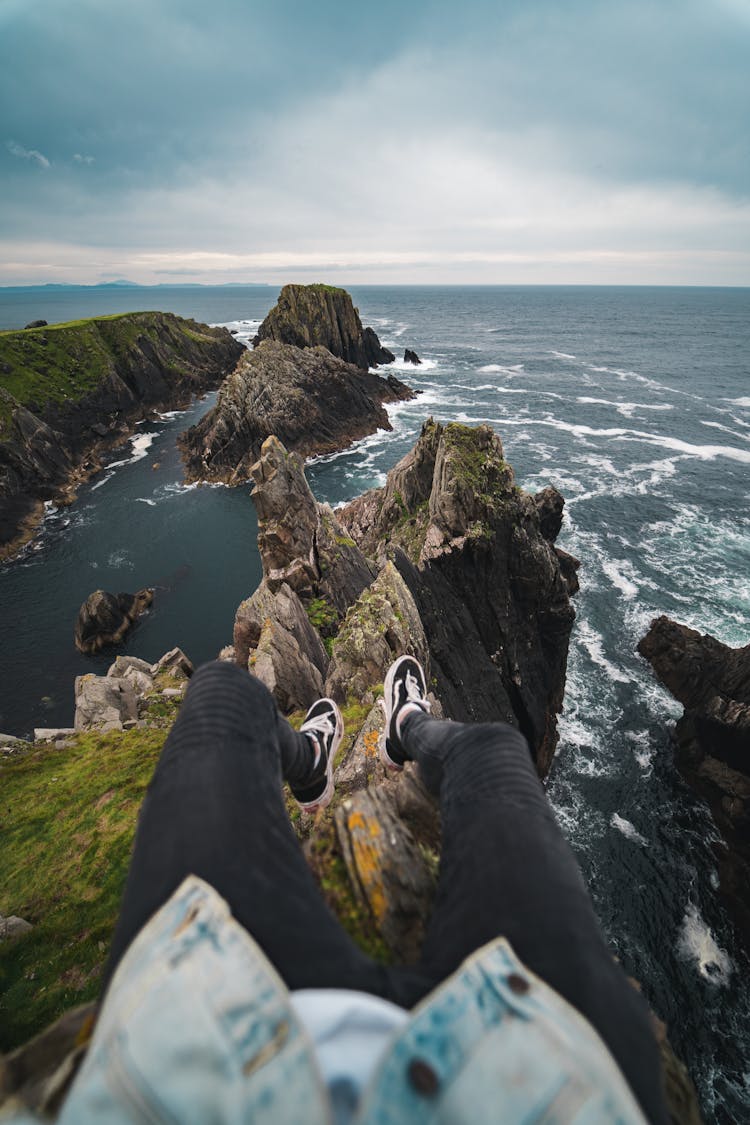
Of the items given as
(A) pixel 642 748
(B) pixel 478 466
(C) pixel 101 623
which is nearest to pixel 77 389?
(C) pixel 101 623

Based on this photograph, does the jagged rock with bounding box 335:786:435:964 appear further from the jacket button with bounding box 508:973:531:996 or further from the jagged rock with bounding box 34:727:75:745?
the jagged rock with bounding box 34:727:75:745

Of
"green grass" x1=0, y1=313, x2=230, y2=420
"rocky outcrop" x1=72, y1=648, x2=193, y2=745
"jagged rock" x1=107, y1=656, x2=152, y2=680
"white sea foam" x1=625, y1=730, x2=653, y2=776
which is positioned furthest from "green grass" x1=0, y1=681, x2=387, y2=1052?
"green grass" x1=0, y1=313, x2=230, y2=420

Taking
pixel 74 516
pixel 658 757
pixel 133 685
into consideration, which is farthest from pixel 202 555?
pixel 658 757

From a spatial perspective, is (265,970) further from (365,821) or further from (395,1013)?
(365,821)

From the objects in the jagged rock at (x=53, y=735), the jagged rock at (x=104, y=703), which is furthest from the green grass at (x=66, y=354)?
the jagged rock at (x=53, y=735)

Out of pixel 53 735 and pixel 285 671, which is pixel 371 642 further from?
pixel 53 735

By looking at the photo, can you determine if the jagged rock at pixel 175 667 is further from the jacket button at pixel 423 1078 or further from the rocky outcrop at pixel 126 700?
the jacket button at pixel 423 1078
